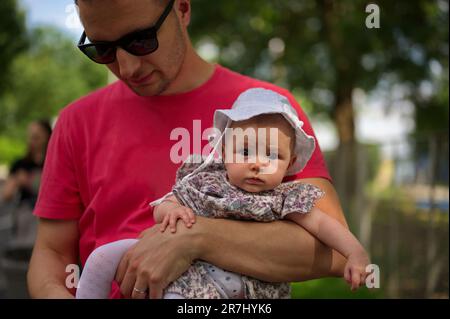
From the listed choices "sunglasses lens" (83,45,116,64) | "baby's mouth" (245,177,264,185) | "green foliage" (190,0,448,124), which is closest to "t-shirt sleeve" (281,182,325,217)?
"baby's mouth" (245,177,264,185)

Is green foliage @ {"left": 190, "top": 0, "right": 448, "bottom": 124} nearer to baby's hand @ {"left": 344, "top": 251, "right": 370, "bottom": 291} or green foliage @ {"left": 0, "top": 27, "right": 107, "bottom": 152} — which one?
baby's hand @ {"left": 344, "top": 251, "right": 370, "bottom": 291}

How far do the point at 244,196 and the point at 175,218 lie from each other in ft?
0.81

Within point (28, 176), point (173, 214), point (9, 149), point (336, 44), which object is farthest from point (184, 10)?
point (9, 149)

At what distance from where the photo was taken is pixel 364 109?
20.2 metres

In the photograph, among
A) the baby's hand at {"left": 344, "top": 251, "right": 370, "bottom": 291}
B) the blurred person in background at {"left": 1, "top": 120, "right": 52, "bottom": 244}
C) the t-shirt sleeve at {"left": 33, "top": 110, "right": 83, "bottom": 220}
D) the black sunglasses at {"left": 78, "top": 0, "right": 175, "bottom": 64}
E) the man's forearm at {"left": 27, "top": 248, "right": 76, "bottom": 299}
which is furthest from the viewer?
the blurred person in background at {"left": 1, "top": 120, "right": 52, "bottom": 244}

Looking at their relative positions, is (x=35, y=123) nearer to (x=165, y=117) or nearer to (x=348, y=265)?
(x=165, y=117)

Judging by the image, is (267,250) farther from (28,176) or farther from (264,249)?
(28,176)

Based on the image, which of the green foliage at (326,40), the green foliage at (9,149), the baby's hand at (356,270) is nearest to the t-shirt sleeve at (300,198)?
the baby's hand at (356,270)

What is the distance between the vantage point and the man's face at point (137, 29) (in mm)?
2605

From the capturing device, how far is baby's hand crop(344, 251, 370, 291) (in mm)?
2293

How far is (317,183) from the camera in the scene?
276cm

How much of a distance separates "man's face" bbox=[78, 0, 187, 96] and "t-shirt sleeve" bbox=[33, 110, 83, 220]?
0.37 m

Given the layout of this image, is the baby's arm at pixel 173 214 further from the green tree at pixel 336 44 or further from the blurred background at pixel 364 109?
the green tree at pixel 336 44
